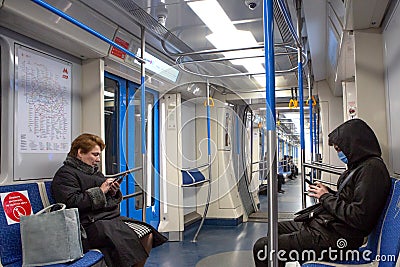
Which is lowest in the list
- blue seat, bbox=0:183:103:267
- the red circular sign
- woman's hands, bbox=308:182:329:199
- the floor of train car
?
the floor of train car

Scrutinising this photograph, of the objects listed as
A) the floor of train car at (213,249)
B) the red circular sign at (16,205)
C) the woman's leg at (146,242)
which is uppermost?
the red circular sign at (16,205)

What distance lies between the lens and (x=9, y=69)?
2.28 metres

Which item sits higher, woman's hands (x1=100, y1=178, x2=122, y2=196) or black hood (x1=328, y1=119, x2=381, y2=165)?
black hood (x1=328, y1=119, x2=381, y2=165)

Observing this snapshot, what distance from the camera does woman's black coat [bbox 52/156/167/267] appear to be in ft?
7.09

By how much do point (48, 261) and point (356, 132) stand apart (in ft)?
5.58

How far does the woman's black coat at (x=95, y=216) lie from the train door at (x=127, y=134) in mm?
1157

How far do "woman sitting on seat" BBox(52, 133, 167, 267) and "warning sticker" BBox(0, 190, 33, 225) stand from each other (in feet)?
0.57

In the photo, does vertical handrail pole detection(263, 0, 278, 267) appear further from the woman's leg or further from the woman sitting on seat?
the woman's leg

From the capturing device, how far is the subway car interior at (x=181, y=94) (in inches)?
83.8

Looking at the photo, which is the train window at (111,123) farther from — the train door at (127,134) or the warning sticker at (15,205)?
the warning sticker at (15,205)

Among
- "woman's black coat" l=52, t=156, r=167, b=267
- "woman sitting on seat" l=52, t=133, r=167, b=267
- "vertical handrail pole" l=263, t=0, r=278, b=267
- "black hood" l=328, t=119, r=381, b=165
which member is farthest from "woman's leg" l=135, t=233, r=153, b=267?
"black hood" l=328, t=119, r=381, b=165

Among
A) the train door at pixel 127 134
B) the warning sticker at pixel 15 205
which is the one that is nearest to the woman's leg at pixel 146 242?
the warning sticker at pixel 15 205

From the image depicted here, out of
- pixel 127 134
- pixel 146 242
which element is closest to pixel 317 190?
pixel 146 242

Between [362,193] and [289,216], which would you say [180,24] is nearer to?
[362,193]
